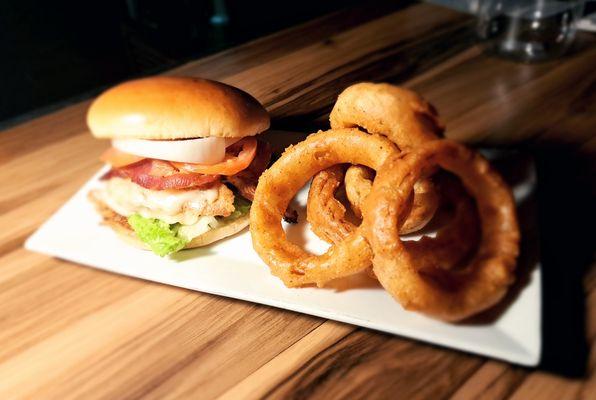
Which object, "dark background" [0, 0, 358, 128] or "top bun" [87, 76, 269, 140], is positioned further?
"dark background" [0, 0, 358, 128]

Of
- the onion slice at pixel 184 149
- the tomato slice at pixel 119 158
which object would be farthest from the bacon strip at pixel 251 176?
the tomato slice at pixel 119 158

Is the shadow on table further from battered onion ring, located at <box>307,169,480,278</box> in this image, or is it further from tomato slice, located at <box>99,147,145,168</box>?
tomato slice, located at <box>99,147,145,168</box>

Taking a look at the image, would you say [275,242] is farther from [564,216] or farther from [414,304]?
[564,216]

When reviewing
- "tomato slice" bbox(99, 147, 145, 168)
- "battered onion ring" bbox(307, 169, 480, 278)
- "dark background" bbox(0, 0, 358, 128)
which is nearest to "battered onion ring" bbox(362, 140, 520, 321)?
"battered onion ring" bbox(307, 169, 480, 278)

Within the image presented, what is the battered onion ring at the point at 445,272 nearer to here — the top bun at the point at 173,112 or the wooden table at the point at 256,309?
the wooden table at the point at 256,309

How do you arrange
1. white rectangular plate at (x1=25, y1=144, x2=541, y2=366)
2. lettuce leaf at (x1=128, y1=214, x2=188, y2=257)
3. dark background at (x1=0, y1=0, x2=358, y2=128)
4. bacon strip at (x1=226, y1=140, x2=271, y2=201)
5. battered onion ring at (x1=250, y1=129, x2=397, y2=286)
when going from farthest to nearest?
dark background at (x1=0, y1=0, x2=358, y2=128) < bacon strip at (x1=226, y1=140, x2=271, y2=201) < lettuce leaf at (x1=128, y1=214, x2=188, y2=257) < battered onion ring at (x1=250, y1=129, x2=397, y2=286) < white rectangular plate at (x1=25, y1=144, x2=541, y2=366)


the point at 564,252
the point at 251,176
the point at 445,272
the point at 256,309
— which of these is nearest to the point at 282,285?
the point at 256,309

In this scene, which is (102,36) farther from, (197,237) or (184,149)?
(197,237)
